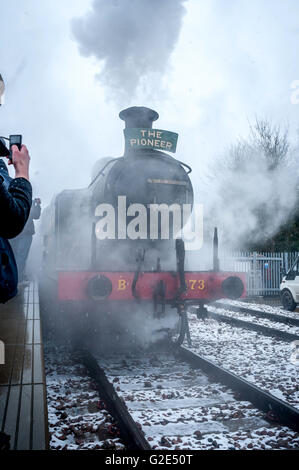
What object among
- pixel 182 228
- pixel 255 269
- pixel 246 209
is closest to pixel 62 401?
pixel 182 228

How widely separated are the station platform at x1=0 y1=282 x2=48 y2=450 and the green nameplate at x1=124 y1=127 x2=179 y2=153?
286cm

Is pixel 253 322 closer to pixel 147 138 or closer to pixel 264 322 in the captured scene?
pixel 264 322

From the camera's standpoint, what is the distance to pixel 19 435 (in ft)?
5.58

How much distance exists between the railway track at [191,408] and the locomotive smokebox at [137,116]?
3400 mm

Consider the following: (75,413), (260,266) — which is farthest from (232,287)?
(260,266)

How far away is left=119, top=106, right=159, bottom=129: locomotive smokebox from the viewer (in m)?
5.46

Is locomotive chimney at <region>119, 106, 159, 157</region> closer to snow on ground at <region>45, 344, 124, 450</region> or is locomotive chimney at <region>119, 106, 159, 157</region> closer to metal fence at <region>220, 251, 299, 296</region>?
snow on ground at <region>45, 344, 124, 450</region>

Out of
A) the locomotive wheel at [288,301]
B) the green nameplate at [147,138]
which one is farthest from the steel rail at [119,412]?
the locomotive wheel at [288,301]

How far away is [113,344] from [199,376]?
1.72 meters

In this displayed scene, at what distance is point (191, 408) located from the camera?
3.18 meters

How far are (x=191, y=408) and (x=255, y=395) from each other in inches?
24.0

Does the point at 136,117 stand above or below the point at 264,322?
above

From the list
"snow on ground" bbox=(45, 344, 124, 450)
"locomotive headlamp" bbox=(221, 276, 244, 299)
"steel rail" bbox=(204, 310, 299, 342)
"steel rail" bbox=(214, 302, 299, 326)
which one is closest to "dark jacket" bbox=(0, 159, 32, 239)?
"snow on ground" bbox=(45, 344, 124, 450)

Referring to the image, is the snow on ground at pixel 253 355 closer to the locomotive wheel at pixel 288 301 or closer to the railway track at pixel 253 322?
the railway track at pixel 253 322
